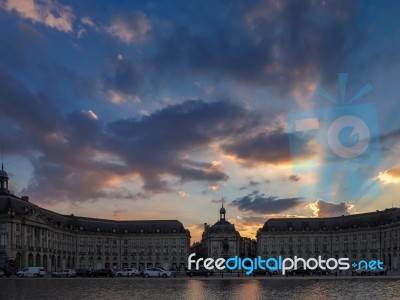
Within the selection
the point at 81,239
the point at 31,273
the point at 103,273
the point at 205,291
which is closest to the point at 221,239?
the point at 81,239

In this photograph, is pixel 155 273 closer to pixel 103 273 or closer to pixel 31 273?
pixel 103 273

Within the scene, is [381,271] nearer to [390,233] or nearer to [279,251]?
[390,233]

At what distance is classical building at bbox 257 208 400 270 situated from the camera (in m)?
134

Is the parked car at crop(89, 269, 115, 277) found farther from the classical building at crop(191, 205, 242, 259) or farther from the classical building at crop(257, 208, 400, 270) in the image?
the classical building at crop(191, 205, 242, 259)

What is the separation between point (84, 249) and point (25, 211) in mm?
42921

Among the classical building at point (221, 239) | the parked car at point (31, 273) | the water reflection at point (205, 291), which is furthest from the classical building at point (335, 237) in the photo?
the water reflection at point (205, 291)

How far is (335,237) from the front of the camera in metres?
157

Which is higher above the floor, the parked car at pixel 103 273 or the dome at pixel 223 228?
the dome at pixel 223 228

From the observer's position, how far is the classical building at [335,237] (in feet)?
439

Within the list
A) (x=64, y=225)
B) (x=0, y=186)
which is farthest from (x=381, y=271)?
(x=64, y=225)

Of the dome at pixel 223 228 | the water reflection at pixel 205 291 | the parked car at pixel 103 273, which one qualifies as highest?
the dome at pixel 223 228

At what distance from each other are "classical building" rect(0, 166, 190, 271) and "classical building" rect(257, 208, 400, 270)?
27.2 m

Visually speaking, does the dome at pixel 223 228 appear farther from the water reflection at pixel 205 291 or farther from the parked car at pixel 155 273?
the water reflection at pixel 205 291

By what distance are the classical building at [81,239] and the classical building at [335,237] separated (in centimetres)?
2717
